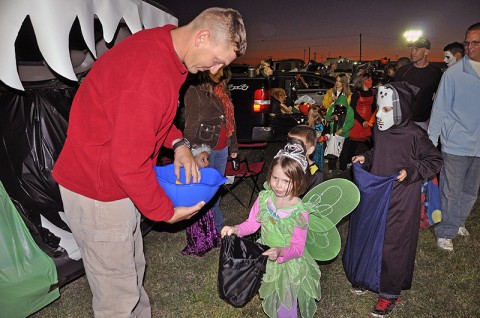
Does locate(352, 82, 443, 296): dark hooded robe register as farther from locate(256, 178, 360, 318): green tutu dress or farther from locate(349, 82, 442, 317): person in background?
locate(256, 178, 360, 318): green tutu dress

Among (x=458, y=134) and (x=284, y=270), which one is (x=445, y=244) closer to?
(x=458, y=134)

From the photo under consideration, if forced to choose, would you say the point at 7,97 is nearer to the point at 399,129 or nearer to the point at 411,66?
the point at 399,129

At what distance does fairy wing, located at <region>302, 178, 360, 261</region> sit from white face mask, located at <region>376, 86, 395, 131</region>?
0.74 meters

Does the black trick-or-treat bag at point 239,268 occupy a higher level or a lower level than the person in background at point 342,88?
lower

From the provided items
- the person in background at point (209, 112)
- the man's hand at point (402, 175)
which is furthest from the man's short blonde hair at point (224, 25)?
the person in background at point (209, 112)

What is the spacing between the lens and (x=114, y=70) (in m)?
1.58

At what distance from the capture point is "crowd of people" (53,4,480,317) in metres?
1.57

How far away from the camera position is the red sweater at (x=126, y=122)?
147 centimetres

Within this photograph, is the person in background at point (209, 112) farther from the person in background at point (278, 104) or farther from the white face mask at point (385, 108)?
the person in background at point (278, 104)

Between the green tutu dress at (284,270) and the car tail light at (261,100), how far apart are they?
5.25 m

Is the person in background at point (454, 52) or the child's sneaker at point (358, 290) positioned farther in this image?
the person in background at point (454, 52)

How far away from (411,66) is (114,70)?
4987 mm

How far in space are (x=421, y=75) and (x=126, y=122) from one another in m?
5.02

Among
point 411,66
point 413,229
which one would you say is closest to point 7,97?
point 413,229
